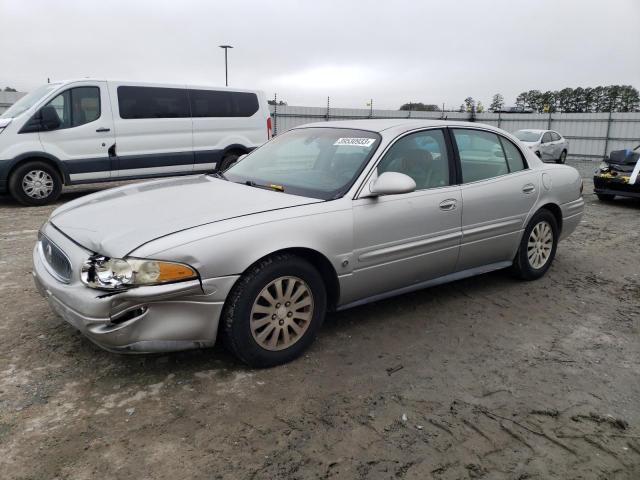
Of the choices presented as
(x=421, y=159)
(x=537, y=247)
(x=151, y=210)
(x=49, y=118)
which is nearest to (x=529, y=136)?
(x=537, y=247)

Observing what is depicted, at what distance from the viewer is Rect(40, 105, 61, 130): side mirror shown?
8383 mm

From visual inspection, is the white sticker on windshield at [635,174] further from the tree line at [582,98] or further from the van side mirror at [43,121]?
the tree line at [582,98]

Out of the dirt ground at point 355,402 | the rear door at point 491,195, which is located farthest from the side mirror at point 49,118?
the rear door at point 491,195

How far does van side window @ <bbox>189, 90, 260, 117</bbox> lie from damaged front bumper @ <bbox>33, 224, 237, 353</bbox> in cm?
743

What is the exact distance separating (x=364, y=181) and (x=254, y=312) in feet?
3.84

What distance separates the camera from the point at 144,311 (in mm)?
2764

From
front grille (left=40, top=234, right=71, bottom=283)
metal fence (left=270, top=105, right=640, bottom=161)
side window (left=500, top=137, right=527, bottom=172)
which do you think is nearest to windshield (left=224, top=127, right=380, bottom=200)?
front grille (left=40, top=234, right=71, bottom=283)

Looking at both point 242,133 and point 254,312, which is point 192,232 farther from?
point 242,133

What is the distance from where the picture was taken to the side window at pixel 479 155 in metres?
4.26

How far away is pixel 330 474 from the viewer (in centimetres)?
230

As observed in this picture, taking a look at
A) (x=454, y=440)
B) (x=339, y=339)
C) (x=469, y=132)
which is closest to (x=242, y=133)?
(x=469, y=132)

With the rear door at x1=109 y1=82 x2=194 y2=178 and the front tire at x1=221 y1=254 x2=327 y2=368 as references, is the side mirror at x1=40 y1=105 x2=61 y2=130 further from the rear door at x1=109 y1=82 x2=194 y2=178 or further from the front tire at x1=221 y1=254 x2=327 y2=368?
the front tire at x1=221 y1=254 x2=327 y2=368

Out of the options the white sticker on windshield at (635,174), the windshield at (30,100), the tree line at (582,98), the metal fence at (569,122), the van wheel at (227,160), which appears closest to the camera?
the windshield at (30,100)

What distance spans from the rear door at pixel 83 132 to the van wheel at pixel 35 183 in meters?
0.25
